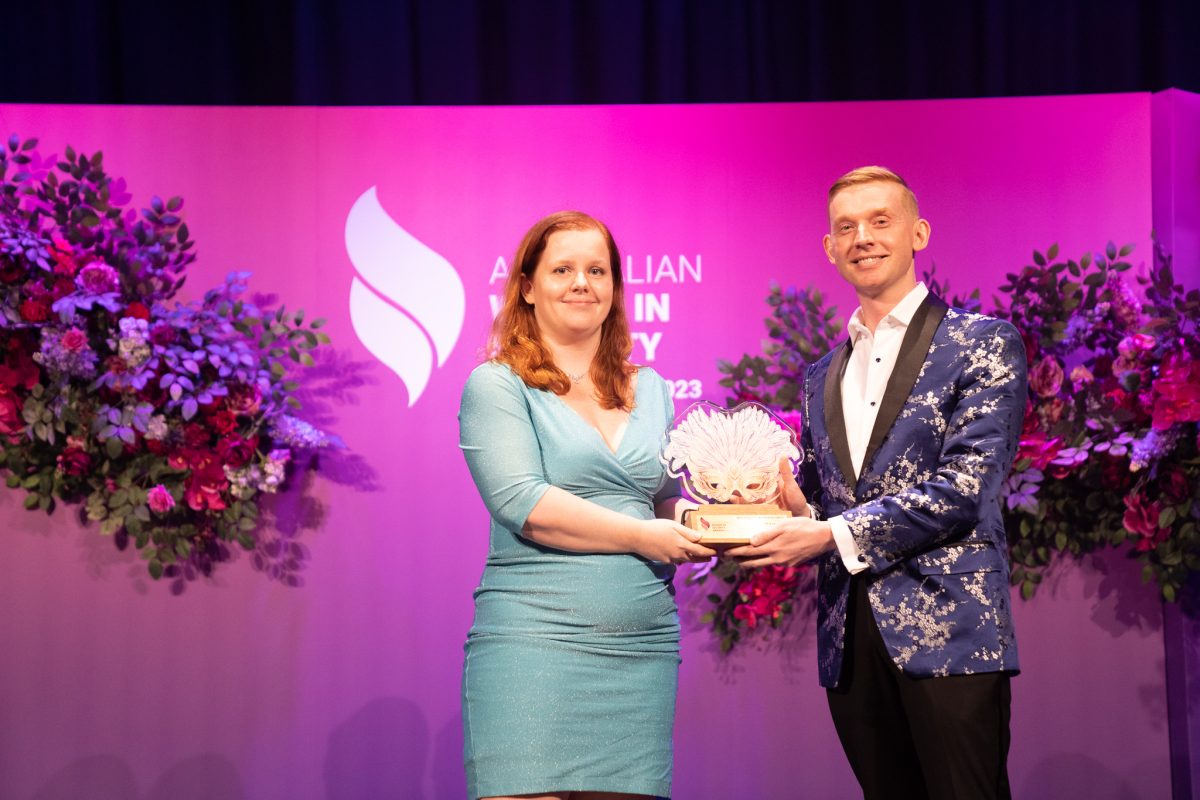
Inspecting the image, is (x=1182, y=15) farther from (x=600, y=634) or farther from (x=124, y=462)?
(x=124, y=462)

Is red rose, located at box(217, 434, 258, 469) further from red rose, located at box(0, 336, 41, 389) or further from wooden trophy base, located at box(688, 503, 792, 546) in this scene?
wooden trophy base, located at box(688, 503, 792, 546)

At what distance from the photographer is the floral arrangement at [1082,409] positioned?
11.2 feet

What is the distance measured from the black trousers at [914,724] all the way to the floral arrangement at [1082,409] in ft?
4.33

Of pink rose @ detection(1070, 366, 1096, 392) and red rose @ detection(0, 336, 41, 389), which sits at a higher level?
red rose @ detection(0, 336, 41, 389)

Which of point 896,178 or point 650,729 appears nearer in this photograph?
point 650,729

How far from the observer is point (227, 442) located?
3.53 metres

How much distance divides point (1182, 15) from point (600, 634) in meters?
3.94

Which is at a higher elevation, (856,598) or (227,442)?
(227,442)

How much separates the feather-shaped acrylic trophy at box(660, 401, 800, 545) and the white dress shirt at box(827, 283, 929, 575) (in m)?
0.18

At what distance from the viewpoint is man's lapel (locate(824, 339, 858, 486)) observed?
2348 mm

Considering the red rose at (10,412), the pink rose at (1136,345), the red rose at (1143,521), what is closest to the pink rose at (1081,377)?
the pink rose at (1136,345)

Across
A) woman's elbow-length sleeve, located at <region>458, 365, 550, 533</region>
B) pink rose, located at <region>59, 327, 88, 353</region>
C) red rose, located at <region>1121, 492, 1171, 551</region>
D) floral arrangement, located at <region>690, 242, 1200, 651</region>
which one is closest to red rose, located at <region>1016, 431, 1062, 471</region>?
floral arrangement, located at <region>690, 242, 1200, 651</region>

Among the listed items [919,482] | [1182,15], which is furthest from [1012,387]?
[1182,15]

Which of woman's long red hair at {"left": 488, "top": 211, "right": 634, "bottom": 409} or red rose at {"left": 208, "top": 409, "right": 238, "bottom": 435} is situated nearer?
woman's long red hair at {"left": 488, "top": 211, "right": 634, "bottom": 409}
